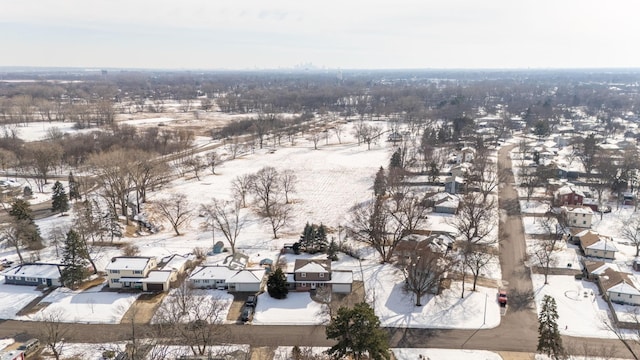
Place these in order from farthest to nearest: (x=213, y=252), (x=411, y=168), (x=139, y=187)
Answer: (x=411, y=168) → (x=139, y=187) → (x=213, y=252)

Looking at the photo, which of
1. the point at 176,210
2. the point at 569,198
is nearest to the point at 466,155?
the point at 569,198

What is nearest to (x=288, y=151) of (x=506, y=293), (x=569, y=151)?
(x=569, y=151)

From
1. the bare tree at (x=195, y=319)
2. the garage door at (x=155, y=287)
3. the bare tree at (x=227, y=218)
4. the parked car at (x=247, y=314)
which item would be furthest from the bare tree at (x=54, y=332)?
the bare tree at (x=227, y=218)

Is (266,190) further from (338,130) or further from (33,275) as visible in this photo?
(338,130)

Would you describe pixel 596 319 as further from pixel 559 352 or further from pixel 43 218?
pixel 43 218

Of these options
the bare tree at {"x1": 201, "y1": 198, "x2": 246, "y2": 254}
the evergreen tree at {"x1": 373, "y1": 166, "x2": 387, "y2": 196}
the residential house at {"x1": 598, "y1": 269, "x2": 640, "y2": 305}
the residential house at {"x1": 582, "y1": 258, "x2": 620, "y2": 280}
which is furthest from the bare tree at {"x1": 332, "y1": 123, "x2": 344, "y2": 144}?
the residential house at {"x1": 598, "y1": 269, "x2": 640, "y2": 305}

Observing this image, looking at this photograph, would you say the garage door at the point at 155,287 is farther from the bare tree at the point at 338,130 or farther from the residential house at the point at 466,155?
the bare tree at the point at 338,130
